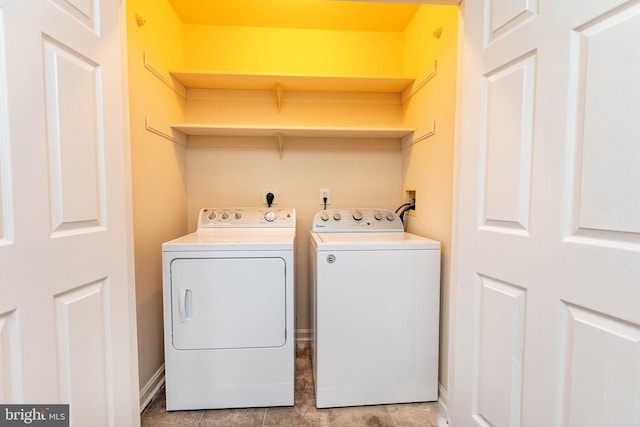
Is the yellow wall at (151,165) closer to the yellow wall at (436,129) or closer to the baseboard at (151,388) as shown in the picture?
the baseboard at (151,388)

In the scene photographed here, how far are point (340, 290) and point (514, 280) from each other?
2.66 ft

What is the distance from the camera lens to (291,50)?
2.13 meters

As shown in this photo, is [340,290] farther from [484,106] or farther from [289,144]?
[289,144]

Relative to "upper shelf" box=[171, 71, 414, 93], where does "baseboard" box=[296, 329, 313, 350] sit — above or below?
below

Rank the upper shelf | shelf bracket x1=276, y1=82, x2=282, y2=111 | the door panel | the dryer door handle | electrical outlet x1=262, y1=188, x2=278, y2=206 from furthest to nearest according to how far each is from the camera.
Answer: electrical outlet x1=262, y1=188, x2=278, y2=206, shelf bracket x1=276, y1=82, x2=282, y2=111, the upper shelf, the dryer door handle, the door panel

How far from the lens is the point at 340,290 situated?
1475mm

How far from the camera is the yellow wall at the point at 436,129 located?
145cm

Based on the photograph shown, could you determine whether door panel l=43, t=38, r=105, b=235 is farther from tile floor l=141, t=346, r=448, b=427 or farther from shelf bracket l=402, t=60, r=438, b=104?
shelf bracket l=402, t=60, r=438, b=104

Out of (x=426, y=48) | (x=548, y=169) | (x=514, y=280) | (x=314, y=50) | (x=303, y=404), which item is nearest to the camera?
(x=548, y=169)

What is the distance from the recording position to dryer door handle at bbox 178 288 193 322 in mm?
1431

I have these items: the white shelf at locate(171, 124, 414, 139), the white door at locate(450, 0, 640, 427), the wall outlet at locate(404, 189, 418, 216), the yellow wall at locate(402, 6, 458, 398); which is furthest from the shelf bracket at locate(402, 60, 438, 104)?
the wall outlet at locate(404, 189, 418, 216)

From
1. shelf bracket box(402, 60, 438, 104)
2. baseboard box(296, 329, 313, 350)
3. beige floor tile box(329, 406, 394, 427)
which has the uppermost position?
shelf bracket box(402, 60, 438, 104)

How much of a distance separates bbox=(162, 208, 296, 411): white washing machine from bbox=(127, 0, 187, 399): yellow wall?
0.79 ft

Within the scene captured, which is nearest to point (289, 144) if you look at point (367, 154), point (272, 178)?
point (272, 178)
